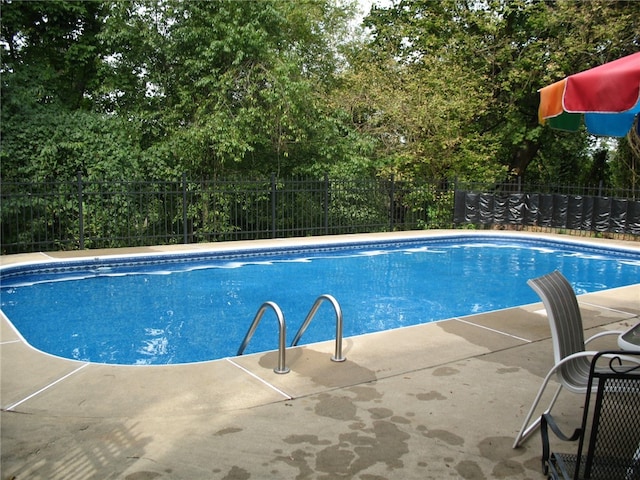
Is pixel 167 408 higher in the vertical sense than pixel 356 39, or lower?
lower

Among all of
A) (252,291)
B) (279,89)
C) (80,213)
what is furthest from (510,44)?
(80,213)

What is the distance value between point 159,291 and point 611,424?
772 cm

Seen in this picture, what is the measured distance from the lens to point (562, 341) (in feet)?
10.8

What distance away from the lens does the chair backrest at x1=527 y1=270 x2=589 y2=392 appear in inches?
127

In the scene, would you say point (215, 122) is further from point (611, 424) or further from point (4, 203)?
point (611, 424)

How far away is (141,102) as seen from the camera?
16.1 m

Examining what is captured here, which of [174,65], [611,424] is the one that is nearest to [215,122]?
[174,65]

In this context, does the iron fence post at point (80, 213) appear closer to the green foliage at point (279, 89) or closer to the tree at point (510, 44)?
the green foliage at point (279, 89)

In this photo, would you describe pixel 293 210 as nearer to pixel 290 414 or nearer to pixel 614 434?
pixel 290 414

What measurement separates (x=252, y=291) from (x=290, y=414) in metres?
5.65

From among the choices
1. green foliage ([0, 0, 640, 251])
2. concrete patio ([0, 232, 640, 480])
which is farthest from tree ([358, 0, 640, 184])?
concrete patio ([0, 232, 640, 480])

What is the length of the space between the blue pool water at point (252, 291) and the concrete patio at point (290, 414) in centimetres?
165

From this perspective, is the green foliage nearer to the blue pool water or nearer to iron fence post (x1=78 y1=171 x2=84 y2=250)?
iron fence post (x1=78 y1=171 x2=84 y2=250)

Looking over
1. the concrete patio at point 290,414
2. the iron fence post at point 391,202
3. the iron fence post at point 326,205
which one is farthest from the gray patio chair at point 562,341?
the iron fence post at point 391,202
